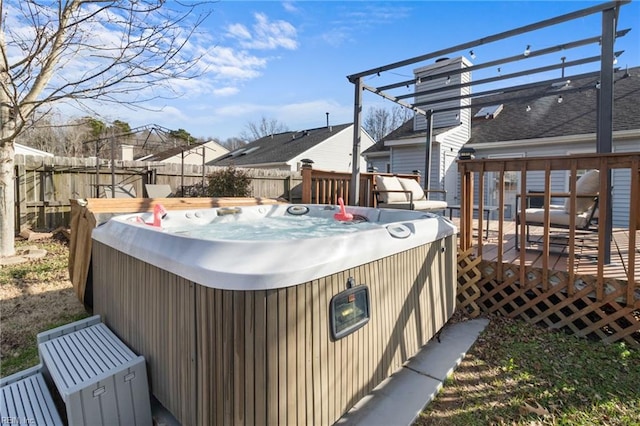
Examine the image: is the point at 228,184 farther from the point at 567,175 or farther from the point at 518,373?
the point at 567,175

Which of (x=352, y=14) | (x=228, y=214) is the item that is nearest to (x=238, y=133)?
(x=352, y=14)

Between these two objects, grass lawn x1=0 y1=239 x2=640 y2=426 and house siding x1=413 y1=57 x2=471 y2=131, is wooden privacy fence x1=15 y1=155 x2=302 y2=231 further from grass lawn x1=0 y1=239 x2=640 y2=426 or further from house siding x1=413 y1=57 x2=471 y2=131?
house siding x1=413 y1=57 x2=471 y2=131

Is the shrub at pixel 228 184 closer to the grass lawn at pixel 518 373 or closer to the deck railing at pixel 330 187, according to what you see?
the deck railing at pixel 330 187

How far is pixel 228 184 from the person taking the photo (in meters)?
8.14

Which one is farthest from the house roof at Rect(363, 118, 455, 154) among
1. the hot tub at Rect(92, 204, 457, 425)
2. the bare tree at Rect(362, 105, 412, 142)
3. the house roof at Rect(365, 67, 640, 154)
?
the bare tree at Rect(362, 105, 412, 142)

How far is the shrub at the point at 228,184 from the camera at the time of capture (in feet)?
26.5

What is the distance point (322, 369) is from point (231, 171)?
24.3 feet

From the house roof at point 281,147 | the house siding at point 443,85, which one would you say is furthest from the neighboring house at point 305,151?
the house siding at point 443,85

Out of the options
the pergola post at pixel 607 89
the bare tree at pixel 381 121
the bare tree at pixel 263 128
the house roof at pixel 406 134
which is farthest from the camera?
the bare tree at pixel 263 128

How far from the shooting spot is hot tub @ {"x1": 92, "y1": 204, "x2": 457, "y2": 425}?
4.18 ft

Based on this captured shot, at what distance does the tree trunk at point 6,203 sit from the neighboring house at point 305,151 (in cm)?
1040

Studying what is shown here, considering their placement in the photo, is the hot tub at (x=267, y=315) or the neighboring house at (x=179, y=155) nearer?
the hot tub at (x=267, y=315)

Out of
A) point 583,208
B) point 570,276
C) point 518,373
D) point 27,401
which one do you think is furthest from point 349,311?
point 583,208

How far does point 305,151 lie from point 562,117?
9.48 metres
